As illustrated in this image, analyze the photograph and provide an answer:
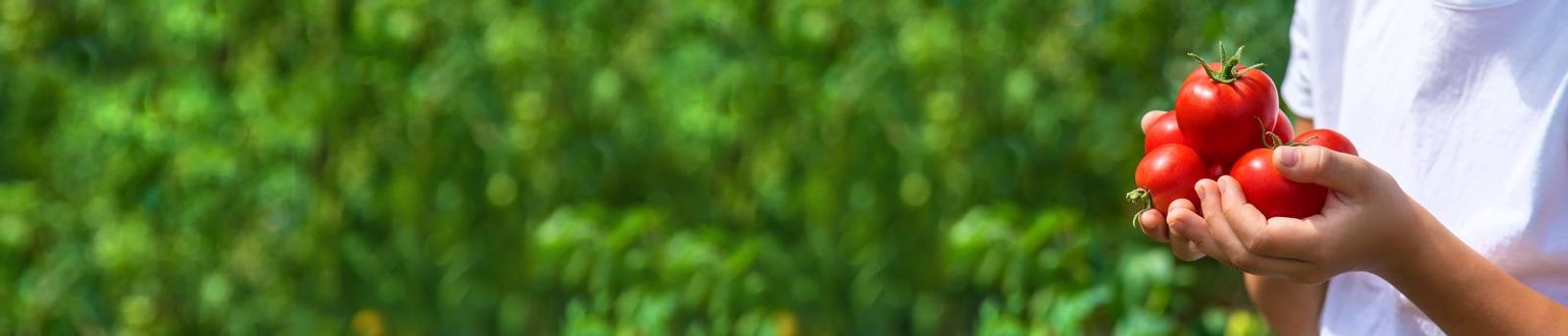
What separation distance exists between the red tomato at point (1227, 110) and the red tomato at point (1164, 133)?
0.04 m

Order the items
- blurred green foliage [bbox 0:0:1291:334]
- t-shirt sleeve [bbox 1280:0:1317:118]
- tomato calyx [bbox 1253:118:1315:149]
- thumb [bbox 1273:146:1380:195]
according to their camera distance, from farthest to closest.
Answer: blurred green foliage [bbox 0:0:1291:334] < t-shirt sleeve [bbox 1280:0:1317:118] < tomato calyx [bbox 1253:118:1315:149] < thumb [bbox 1273:146:1380:195]

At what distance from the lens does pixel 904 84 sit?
2.89 metres

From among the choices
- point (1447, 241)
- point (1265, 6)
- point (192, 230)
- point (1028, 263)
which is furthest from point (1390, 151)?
point (192, 230)

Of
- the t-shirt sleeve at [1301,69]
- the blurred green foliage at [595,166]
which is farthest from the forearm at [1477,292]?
the blurred green foliage at [595,166]

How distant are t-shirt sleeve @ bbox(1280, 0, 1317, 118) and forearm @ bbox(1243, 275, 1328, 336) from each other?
0.17 meters

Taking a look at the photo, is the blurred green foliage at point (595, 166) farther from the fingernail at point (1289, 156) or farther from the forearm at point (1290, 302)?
the fingernail at point (1289, 156)

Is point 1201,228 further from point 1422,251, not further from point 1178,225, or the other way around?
point 1422,251

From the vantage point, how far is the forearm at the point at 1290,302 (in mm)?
1533

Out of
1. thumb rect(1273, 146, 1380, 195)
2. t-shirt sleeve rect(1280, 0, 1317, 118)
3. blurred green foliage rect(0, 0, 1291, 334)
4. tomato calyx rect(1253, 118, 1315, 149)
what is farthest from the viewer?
blurred green foliage rect(0, 0, 1291, 334)

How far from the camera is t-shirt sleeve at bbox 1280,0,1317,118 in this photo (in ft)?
4.93

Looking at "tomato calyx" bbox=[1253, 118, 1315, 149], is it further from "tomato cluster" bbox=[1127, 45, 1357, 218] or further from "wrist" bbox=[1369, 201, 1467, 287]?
"wrist" bbox=[1369, 201, 1467, 287]

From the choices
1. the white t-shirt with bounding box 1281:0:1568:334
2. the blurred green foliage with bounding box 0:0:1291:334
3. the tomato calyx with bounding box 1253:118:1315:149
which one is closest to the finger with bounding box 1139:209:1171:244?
the tomato calyx with bounding box 1253:118:1315:149

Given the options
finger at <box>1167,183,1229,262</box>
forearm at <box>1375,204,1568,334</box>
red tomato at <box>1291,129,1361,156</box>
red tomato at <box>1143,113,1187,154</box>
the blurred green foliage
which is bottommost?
the blurred green foliage

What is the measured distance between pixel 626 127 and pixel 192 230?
1053 millimetres
